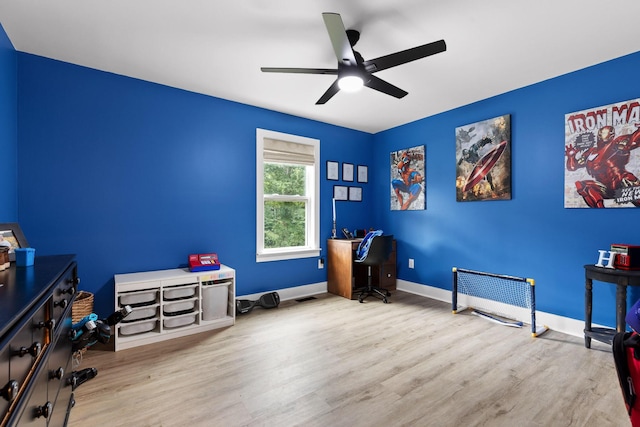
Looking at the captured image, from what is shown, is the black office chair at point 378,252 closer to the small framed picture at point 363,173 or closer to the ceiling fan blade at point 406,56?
the small framed picture at point 363,173

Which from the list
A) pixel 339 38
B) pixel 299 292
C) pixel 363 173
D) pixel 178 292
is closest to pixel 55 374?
pixel 178 292

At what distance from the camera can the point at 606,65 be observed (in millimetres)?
2547

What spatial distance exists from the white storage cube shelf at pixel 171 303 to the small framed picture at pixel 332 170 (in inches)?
80.9

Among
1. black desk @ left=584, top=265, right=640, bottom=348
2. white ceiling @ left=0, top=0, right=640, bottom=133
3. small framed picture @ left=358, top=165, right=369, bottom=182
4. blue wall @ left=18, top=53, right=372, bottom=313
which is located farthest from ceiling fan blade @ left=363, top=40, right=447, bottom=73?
small framed picture @ left=358, top=165, right=369, bottom=182

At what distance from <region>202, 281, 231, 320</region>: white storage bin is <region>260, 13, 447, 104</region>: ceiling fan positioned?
2067mm

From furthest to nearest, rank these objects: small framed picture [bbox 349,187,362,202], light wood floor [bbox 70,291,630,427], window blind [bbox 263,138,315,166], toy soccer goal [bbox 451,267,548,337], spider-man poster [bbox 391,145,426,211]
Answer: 1. small framed picture [bbox 349,187,362,202]
2. spider-man poster [bbox 391,145,426,211]
3. window blind [bbox 263,138,315,166]
4. toy soccer goal [bbox 451,267,548,337]
5. light wood floor [bbox 70,291,630,427]

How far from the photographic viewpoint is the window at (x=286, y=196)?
3.67m

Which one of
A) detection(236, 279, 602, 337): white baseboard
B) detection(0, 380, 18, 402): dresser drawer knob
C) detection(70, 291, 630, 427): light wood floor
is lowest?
detection(70, 291, 630, 427): light wood floor

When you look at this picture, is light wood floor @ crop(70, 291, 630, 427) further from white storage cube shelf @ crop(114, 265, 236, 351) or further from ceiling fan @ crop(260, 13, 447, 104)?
ceiling fan @ crop(260, 13, 447, 104)

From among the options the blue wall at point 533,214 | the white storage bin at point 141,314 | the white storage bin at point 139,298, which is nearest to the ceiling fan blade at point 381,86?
the blue wall at point 533,214

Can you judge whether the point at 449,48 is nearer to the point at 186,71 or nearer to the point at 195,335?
the point at 186,71

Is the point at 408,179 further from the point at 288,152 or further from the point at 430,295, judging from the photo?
the point at 288,152

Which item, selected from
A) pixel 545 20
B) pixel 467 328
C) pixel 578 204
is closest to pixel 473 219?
pixel 578 204

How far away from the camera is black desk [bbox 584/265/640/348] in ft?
6.94
